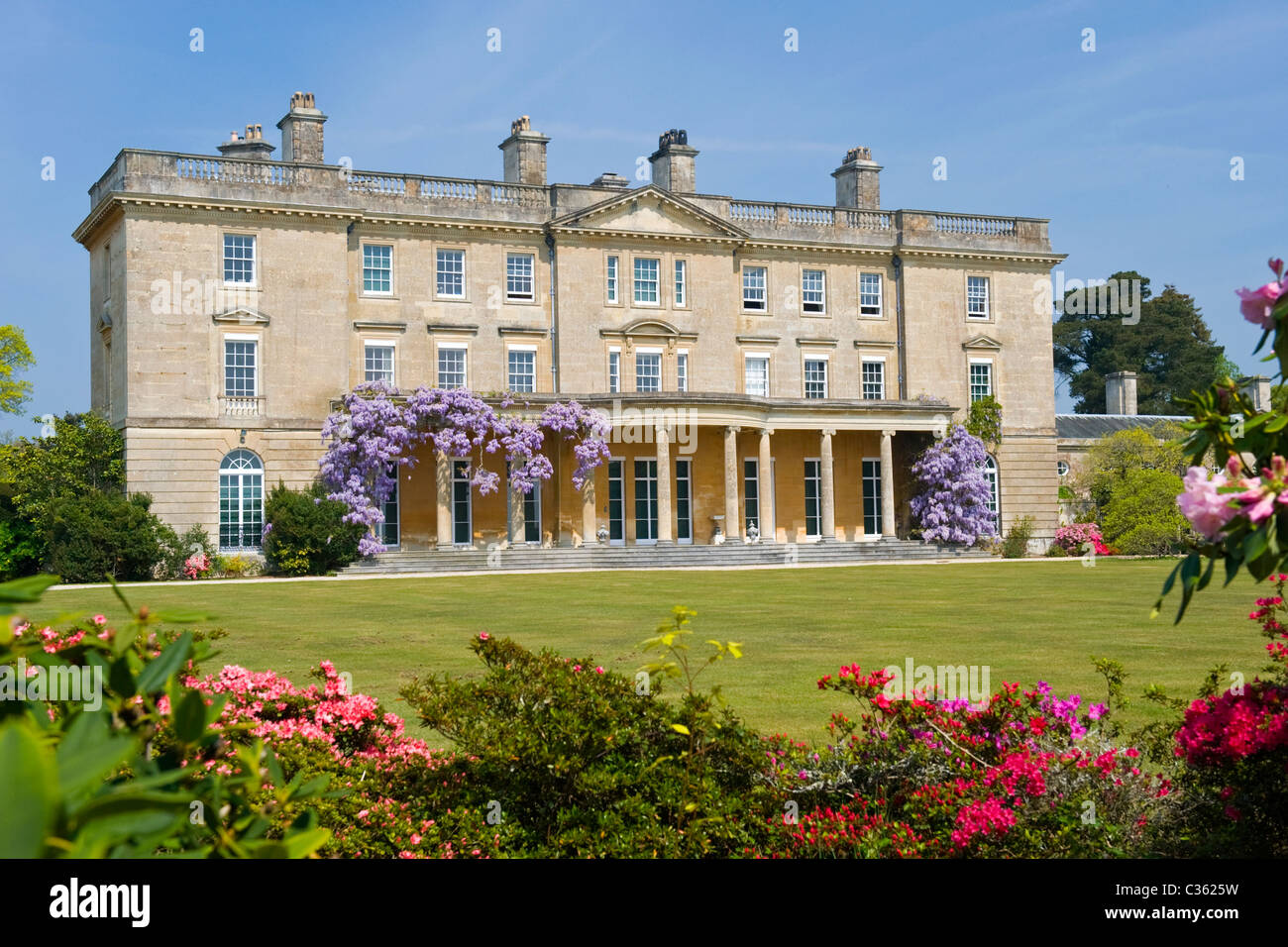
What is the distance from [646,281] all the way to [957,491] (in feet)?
42.4

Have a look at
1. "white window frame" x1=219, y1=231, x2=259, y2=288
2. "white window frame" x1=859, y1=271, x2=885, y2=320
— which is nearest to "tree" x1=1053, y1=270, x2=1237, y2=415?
"white window frame" x1=859, y1=271, x2=885, y2=320

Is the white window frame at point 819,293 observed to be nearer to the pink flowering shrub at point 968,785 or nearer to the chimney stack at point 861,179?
the chimney stack at point 861,179

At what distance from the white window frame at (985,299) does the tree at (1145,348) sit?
86.6ft

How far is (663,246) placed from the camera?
129ft

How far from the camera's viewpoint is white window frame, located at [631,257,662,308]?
38938mm

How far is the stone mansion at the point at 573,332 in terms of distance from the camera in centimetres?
3338

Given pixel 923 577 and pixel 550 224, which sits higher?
pixel 550 224

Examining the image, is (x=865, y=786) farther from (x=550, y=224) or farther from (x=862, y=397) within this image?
(x=862, y=397)

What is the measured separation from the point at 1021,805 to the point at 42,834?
4.47 metres

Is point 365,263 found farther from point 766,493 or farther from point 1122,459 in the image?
point 1122,459

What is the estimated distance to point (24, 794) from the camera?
1.19 meters

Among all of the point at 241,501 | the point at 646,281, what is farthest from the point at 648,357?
the point at 241,501
